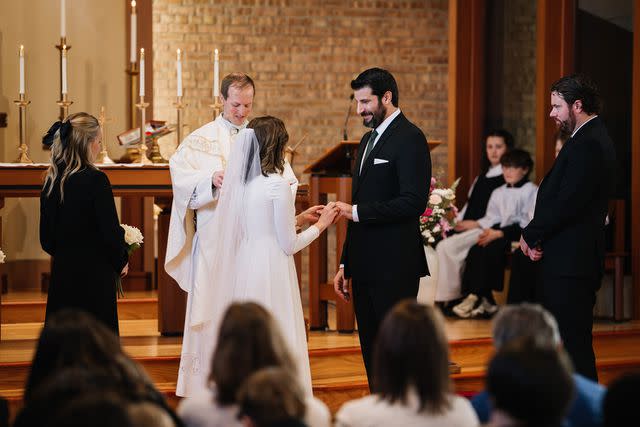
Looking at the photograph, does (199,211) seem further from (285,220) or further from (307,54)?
(307,54)

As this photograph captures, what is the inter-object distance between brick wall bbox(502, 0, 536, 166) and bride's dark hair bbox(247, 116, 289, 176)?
16.2ft

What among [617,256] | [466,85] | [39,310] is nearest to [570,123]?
[617,256]

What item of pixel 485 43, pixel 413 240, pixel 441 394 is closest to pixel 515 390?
pixel 441 394

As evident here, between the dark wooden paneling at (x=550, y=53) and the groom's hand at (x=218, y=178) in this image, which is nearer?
the groom's hand at (x=218, y=178)

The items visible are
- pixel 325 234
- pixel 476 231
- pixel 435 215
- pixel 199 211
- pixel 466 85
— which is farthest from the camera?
pixel 466 85

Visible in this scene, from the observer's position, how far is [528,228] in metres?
4.92

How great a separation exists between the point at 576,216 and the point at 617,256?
2.80 m

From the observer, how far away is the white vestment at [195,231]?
17.4 ft

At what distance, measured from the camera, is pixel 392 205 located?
15.4 feet

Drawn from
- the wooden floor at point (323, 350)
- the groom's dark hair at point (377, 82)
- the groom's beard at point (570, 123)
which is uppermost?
the groom's dark hair at point (377, 82)

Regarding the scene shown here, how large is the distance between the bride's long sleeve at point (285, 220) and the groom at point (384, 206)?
23 cm

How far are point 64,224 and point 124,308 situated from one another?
9.36ft

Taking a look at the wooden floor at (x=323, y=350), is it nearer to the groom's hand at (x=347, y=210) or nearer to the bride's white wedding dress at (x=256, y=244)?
the bride's white wedding dress at (x=256, y=244)

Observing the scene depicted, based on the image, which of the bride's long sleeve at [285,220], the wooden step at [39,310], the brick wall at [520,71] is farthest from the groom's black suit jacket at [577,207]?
the brick wall at [520,71]
